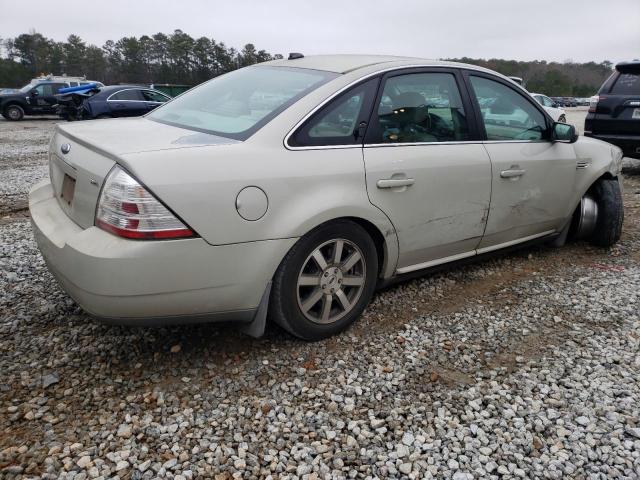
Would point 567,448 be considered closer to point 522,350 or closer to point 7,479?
point 522,350

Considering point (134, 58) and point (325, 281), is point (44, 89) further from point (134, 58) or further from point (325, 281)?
point (134, 58)

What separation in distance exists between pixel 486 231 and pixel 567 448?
1.68 metres

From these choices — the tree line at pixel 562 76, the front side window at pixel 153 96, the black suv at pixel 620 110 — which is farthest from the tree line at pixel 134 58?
the black suv at pixel 620 110

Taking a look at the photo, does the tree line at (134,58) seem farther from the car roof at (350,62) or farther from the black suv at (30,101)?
the car roof at (350,62)

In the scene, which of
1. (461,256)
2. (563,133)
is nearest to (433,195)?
(461,256)

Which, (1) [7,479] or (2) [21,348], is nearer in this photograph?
(1) [7,479]

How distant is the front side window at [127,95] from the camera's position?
14.4 meters

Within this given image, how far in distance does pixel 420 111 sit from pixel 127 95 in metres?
13.8

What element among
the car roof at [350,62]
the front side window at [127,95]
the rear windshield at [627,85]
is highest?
the rear windshield at [627,85]

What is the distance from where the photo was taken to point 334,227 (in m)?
2.65

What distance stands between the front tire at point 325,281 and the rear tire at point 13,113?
2238cm

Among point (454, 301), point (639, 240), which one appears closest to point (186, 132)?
point (454, 301)

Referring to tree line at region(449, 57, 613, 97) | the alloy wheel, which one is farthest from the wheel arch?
tree line at region(449, 57, 613, 97)

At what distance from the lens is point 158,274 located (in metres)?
2.16
